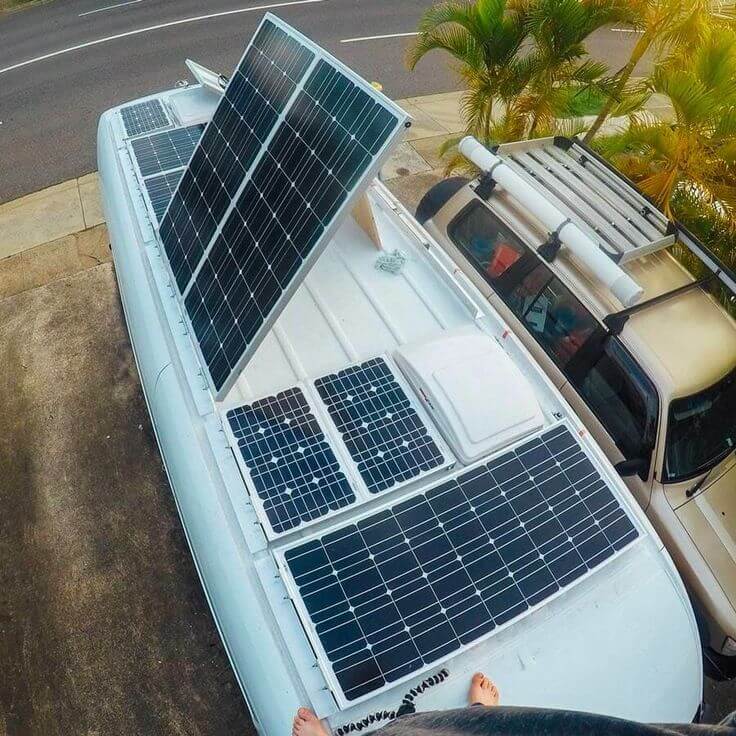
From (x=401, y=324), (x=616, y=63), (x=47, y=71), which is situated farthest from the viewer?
(x=616, y=63)

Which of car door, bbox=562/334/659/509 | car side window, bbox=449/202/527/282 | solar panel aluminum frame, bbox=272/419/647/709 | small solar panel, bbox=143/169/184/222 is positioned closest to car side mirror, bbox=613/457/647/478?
car door, bbox=562/334/659/509

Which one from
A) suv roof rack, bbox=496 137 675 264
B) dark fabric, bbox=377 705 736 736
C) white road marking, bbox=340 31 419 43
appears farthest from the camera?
white road marking, bbox=340 31 419 43

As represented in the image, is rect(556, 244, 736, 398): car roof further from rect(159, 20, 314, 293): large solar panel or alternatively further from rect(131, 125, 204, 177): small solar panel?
rect(131, 125, 204, 177): small solar panel

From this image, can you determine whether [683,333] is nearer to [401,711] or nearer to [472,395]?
[472,395]

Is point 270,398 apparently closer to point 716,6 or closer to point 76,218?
point 716,6

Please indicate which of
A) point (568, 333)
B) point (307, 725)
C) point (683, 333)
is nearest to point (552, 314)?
point (568, 333)

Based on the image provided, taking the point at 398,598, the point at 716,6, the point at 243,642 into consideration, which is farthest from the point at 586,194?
the point at 243,642

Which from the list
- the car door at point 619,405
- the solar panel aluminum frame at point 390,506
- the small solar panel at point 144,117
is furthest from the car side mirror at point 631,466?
the small solar panel at point 144,117
